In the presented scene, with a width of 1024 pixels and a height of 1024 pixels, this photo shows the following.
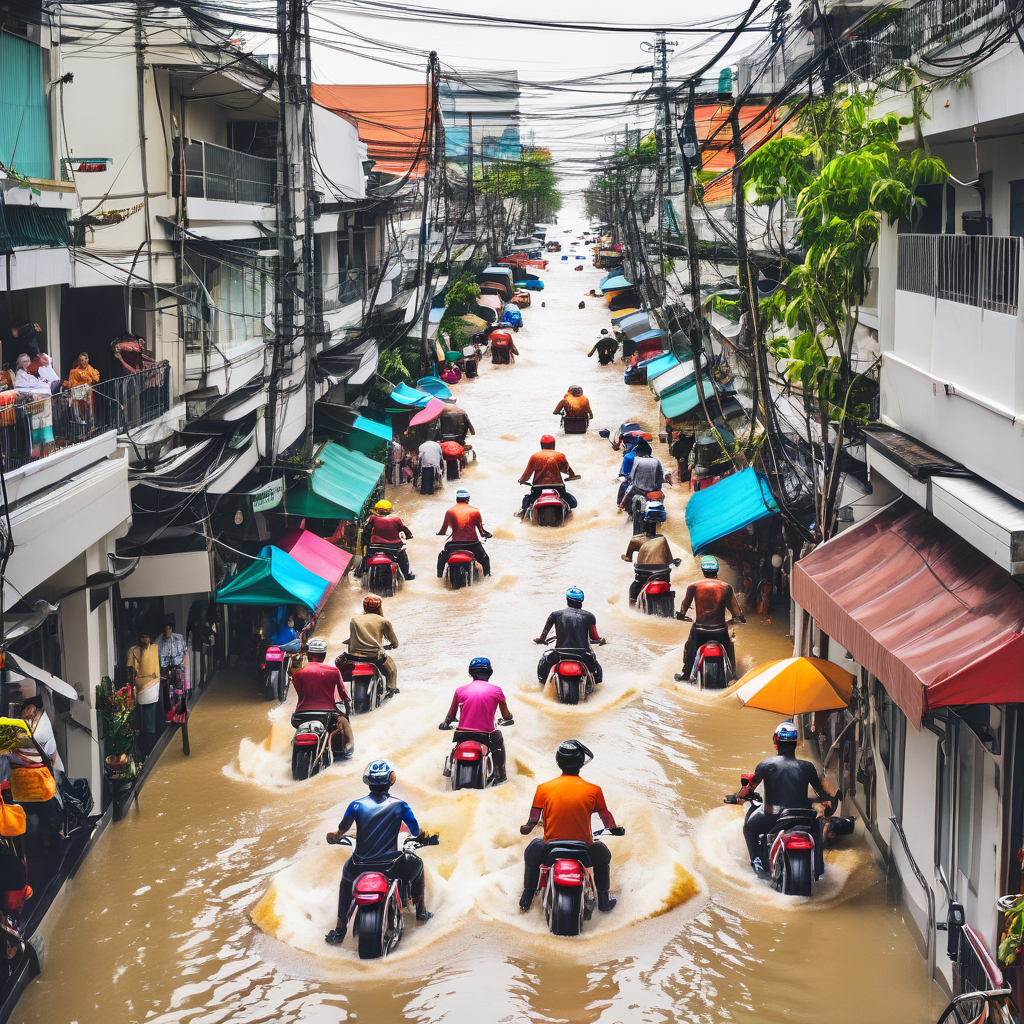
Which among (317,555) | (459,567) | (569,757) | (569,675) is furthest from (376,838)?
(459,567)

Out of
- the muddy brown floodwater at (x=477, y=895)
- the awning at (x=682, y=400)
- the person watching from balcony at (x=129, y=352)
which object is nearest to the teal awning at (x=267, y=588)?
the muddy brown floodwater at (x=477, y=895)

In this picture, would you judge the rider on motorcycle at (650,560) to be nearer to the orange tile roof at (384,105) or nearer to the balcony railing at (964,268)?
the balcony railing at (964,268)

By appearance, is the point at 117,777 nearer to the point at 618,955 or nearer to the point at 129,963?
the point at 129,963

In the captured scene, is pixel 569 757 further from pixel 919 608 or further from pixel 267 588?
pixel 267 588

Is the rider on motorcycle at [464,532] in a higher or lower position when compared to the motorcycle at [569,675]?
higher

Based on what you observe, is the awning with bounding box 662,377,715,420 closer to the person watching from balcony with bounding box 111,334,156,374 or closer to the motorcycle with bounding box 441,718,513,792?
the person watching from balcony with bounding box 111,334,156,374

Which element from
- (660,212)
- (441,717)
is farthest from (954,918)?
(660,212)
